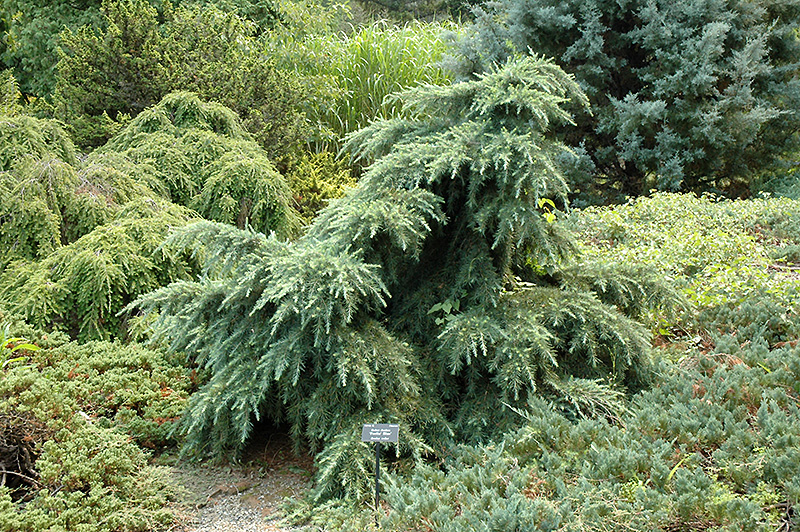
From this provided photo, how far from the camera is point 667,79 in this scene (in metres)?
7.46

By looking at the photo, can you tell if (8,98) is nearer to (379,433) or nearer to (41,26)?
(41,26)

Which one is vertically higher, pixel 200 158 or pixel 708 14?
pixel 708 14

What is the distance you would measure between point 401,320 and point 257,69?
5055 mm

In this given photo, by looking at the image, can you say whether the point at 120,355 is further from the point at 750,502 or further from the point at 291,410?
the point at 750,502

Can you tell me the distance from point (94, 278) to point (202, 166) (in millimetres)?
1950

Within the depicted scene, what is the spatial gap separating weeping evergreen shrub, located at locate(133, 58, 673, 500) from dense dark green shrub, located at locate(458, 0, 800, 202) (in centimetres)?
439

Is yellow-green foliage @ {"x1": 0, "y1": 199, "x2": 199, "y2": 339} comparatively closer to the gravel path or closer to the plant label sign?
the gravel path

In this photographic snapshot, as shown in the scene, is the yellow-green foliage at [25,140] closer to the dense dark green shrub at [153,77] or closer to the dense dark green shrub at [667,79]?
the dense dark green shrub at [153,77]

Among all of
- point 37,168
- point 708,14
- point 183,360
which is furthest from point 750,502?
point 708,14

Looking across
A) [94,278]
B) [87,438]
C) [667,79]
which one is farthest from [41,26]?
[87,438]

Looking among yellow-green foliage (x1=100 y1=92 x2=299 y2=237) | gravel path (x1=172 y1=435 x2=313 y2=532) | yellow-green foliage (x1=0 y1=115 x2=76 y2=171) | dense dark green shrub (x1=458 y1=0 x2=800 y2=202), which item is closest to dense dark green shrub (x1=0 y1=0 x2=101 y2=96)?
yellow-green foliage (x1=100 y1=92 x2=299 y2=237)

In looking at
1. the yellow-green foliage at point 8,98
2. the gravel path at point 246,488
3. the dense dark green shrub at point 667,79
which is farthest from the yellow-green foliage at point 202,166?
the dense dark green shrub at point 667,79

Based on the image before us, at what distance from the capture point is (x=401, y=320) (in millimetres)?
3562

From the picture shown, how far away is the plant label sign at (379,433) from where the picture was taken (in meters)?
2.77
